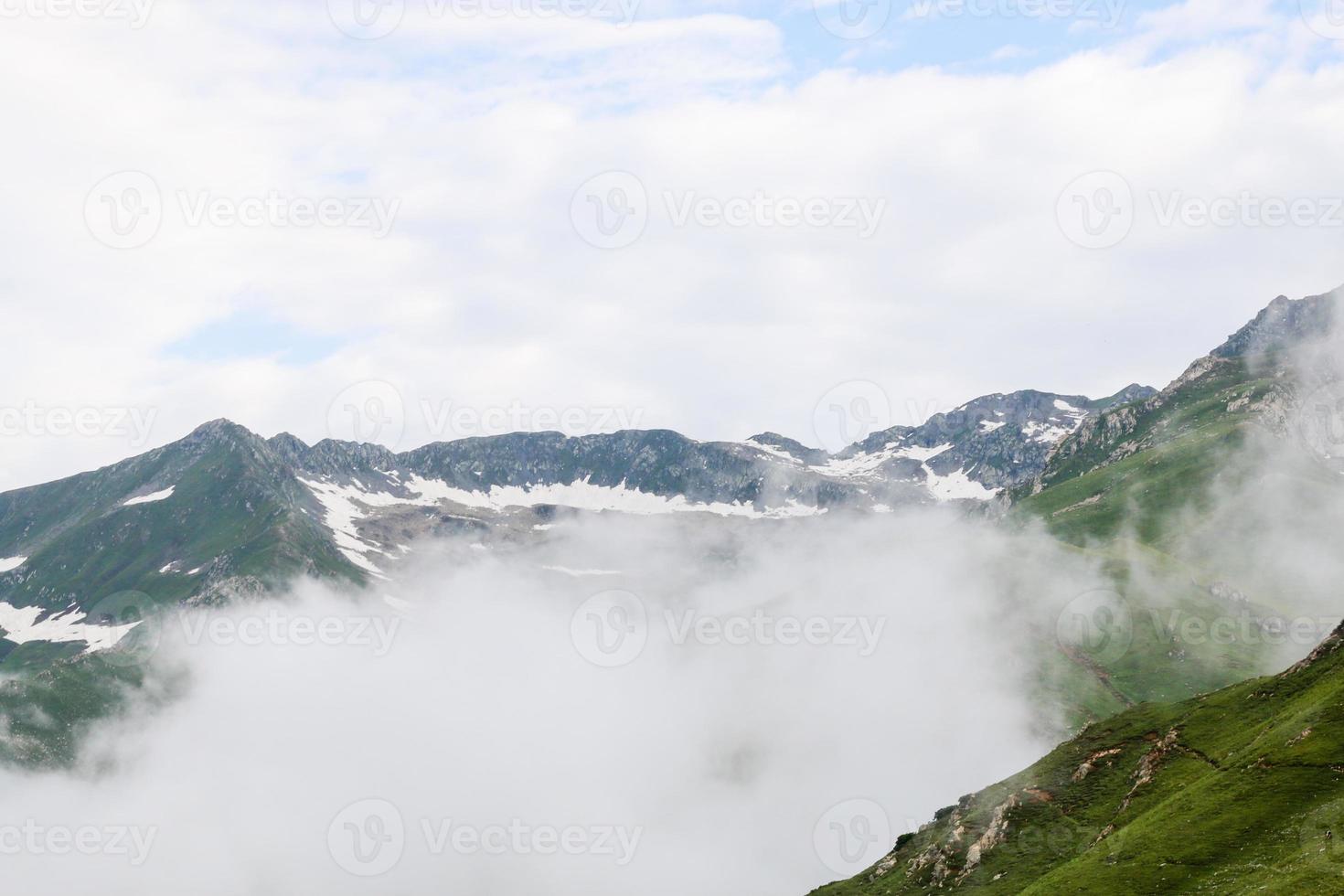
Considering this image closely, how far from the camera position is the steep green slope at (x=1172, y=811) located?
82188 millimetres

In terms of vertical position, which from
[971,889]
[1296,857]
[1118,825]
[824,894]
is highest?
[1296,857]

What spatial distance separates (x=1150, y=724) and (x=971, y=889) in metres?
40.5

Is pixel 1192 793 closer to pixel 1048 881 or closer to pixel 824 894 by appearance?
pixel 1048 881

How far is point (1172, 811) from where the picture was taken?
98562 mm

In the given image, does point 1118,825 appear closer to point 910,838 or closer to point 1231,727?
point 1231,727

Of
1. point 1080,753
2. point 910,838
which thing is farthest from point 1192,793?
point 910,838

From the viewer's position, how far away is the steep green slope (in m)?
82.2

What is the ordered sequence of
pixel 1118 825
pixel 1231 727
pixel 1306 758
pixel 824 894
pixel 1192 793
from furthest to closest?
pixel 824 894, pixel 1231 727, pixel 1118 825, pixel 1192 793, pixel 1306 758

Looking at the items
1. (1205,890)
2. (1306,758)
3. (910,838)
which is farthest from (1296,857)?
(910,838)

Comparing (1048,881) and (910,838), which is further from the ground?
(1048,881)

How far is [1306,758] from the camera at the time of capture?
91.9 m

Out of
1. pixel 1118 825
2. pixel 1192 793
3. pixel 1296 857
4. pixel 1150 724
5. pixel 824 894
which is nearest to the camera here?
pixel 1296 857

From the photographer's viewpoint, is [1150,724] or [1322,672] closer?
[1322,672]

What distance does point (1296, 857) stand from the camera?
75.5m
